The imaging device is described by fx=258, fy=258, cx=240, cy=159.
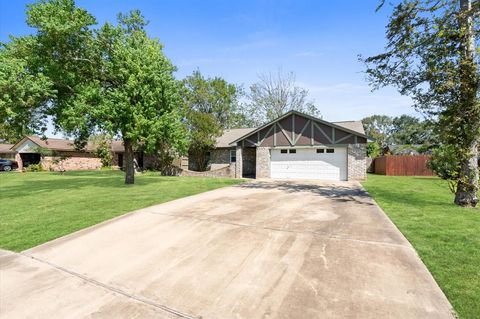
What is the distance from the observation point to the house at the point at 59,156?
32.5 metres

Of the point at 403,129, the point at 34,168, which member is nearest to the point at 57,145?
the point at 34,168

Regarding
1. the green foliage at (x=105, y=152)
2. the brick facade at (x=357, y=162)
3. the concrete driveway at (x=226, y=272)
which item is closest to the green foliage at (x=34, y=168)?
the green foliage at (x=105, y=152)

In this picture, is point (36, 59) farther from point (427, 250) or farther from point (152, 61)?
point (427, 250)

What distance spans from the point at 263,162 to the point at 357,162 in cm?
668

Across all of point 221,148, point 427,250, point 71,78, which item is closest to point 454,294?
point 427,250

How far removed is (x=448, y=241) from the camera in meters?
5.20

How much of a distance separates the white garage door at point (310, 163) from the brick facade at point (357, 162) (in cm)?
37

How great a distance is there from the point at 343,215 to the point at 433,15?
26.9 feet

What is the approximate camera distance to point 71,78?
14.9 metres

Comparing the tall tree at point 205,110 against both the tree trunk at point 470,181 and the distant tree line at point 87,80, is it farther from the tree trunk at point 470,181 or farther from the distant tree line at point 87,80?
the tree trunk at point 470,181

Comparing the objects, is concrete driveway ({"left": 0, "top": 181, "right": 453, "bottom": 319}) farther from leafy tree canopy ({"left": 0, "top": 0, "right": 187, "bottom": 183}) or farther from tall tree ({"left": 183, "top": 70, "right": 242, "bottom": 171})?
tall tree ({"left": 183, "top": 70, "right": 242, "bottom": 171})

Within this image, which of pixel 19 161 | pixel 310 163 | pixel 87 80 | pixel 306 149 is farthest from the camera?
pixel 19 161

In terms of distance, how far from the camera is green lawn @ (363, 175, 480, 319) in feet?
11.0

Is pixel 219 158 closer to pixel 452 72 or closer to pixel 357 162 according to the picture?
pixel 357 162
